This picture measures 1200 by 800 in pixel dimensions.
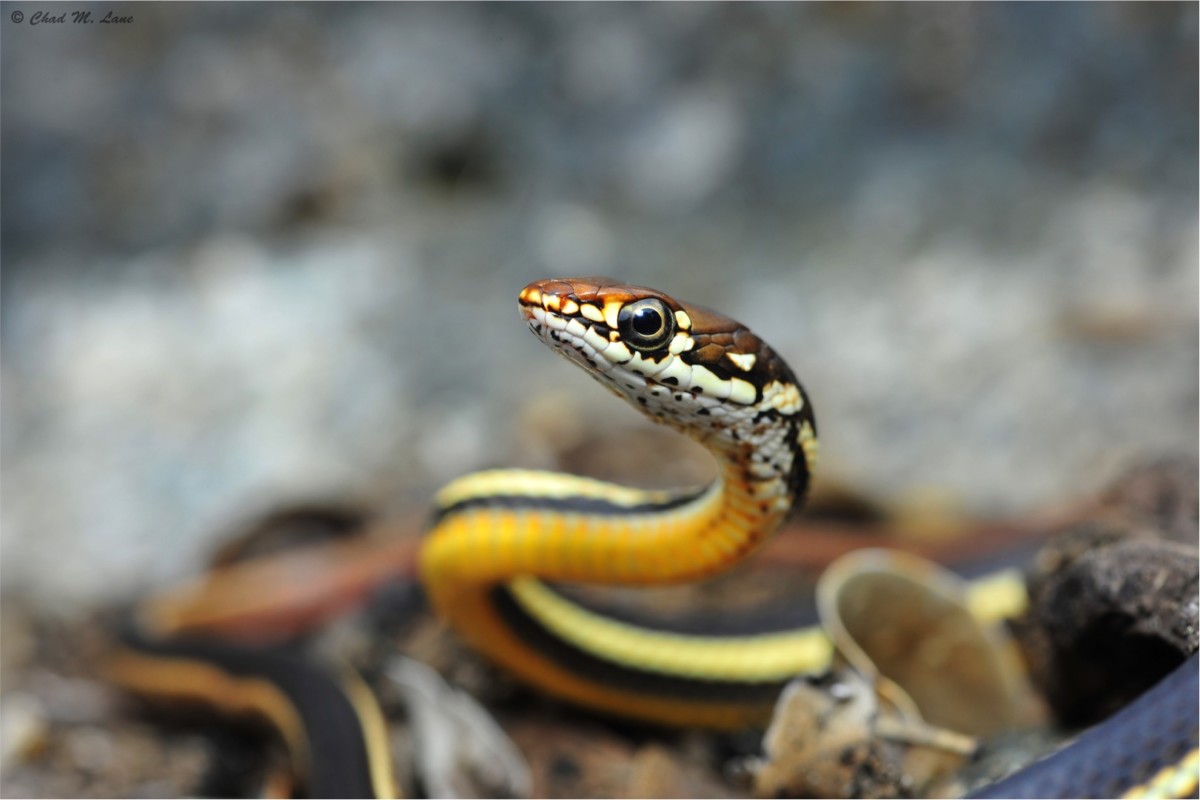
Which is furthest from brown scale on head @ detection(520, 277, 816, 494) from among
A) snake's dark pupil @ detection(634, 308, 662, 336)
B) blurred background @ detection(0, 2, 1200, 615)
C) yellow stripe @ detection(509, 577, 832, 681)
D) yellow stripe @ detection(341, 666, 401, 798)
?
blurred background @ detection(0, 2, 1200, 615)

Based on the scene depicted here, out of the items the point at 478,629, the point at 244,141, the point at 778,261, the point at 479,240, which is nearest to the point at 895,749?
the point at 478,629

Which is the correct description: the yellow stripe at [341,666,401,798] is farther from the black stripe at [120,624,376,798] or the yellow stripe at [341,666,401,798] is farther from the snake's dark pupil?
the snake's dark pupil

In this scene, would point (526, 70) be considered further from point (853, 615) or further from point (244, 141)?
point (853, 615)

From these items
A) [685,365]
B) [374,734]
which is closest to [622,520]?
[685,365]

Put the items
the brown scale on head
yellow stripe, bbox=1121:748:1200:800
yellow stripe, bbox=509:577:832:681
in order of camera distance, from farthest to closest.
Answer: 1. yellow stripe, bbox=509:577:832:681
2. the brown scale on head
3. yellow stripe, bbox=1121:748:1200:800

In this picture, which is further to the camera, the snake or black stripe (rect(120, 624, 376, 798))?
black stripe (rect(120, 624, 376, 798))

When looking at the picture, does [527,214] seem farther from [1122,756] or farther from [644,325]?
[1122,756]

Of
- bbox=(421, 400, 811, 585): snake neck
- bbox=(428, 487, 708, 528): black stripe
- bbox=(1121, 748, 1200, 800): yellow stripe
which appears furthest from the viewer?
bbox=(428, 487, 708, 528): black stripe

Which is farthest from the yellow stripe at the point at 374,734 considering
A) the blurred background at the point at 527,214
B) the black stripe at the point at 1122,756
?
the blurred background at the point at 527,214

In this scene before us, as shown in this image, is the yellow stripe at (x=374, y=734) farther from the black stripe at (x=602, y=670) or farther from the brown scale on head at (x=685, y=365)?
the brown scale on head at (x=685, y=365)
